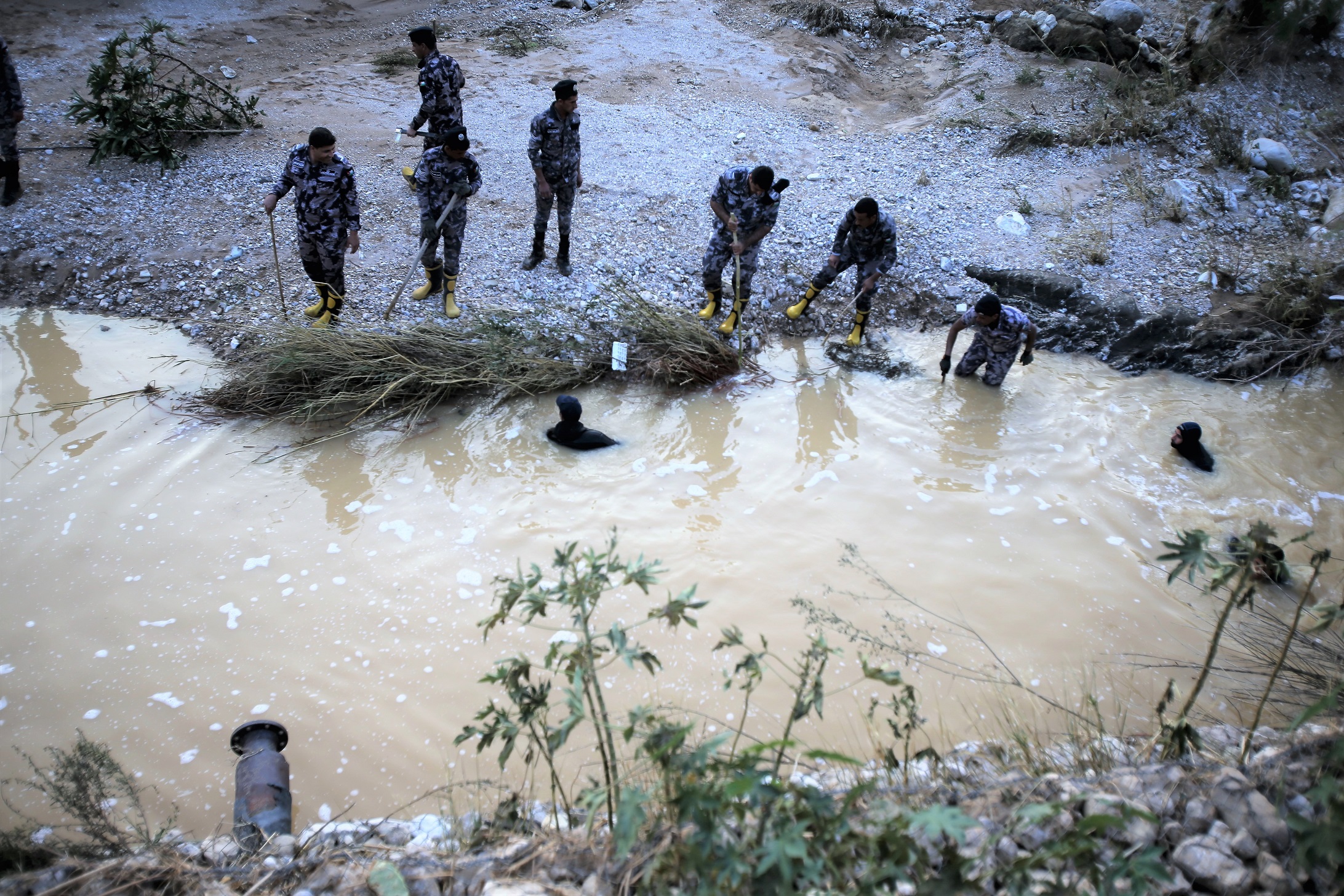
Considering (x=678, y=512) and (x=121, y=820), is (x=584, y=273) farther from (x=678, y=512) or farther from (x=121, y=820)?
(x=121, y=820)

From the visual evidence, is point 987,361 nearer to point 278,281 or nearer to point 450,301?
point 450,301

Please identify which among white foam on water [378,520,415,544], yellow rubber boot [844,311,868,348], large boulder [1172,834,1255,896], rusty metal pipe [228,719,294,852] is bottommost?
rusty metal pipe [228,719,294,852]

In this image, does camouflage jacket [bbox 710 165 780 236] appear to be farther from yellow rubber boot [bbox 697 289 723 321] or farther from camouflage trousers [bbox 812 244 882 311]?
camouflage trousers [bbox 812 244 882 311]

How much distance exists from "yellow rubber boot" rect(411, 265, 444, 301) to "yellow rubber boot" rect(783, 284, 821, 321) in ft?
8.69

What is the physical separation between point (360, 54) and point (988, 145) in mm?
7290

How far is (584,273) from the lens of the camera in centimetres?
596

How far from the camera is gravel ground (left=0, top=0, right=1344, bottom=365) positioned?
19.4 ft

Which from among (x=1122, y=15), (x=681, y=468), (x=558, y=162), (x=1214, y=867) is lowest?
(x=681, y=468)

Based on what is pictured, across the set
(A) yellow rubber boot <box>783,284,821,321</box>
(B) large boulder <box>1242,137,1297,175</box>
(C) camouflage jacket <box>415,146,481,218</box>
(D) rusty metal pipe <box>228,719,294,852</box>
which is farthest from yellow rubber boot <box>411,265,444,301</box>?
(B) large boulder <box>1242,137,1297,175</box>

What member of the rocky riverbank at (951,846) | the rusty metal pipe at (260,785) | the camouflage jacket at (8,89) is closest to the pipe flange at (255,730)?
the rusty metal pipe at (260,785)

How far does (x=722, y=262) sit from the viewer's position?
5.60 metres

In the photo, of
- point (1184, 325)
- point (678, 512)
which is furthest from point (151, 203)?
point (1184, 325)

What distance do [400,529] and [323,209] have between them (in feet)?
7.43

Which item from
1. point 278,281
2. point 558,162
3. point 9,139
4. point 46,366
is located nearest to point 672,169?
point 558,162
